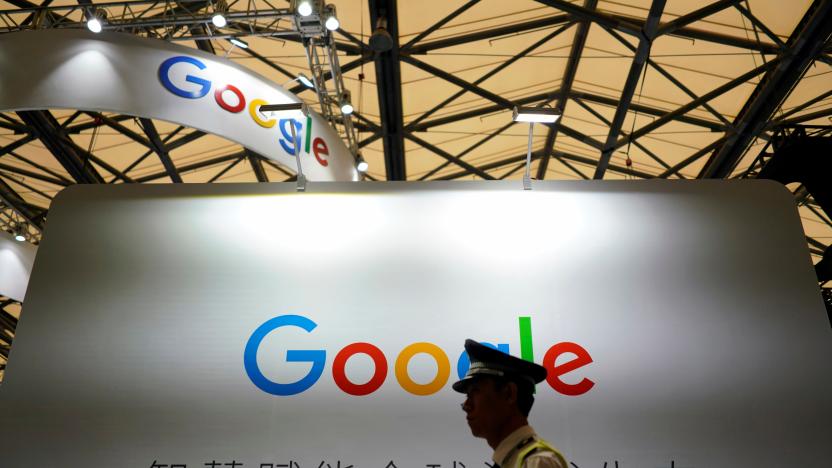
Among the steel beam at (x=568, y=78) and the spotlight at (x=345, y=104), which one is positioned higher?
the steel beam at (x=568, y=78)

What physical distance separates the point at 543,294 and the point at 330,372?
157 centimetres

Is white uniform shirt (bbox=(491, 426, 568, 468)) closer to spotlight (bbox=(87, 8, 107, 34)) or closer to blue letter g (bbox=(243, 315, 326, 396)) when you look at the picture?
blue letter g (bbox=(243, 315, 326, 396))

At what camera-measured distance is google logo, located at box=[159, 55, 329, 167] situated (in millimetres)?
5246

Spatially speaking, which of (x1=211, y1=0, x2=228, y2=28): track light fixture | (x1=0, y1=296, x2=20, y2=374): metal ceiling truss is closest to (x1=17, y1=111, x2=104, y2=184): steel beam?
(x1=211, y1=0, x2=228, y2=28): track light fixture

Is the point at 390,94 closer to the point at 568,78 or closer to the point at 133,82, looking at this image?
the point at 568,78

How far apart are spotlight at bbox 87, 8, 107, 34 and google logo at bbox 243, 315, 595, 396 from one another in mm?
4511

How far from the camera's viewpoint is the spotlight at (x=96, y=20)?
22.7 feet

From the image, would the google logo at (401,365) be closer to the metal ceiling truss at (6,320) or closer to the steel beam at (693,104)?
the steel beam at (693,104)

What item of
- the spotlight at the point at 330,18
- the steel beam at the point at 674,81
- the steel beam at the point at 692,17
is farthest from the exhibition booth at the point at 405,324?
the steel beam at the point at 674,81

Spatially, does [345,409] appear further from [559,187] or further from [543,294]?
[559,187]

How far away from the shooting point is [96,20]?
6988 millimetres

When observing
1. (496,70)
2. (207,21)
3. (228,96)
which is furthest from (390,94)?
(228,96)

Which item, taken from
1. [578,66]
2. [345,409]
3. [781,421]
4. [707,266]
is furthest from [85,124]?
[781,421]

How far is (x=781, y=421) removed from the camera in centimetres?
393
